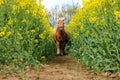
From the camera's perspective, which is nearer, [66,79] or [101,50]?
[66,79]

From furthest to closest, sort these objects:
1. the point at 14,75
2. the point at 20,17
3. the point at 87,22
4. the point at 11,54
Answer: the point at 87,22 < the point at 20,17 < the point at 11,54 < the point at 14,75

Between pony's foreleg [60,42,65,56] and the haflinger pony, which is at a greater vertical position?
the haflinger pony

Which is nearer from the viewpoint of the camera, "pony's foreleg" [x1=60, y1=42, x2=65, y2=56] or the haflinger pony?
"pony's foreleg" [x1=60, y1=42, x2=65, y2=56]

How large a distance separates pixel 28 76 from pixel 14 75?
0.22 m

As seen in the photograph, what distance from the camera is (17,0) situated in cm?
764

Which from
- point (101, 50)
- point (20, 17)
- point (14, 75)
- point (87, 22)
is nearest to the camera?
point (14, 75)

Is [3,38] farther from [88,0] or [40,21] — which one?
[88,0]

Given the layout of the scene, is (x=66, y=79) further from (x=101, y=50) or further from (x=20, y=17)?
(x=20, y=17)

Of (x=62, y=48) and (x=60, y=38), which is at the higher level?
(x=60, y=38)

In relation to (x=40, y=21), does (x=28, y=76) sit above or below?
below

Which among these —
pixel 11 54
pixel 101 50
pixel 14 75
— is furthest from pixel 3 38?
pixel 101 50

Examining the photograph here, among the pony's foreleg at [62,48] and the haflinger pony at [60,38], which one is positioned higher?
the haflinger pony at [60,38]

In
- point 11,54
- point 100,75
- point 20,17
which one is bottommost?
point 100,75

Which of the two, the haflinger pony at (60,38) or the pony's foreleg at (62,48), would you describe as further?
the haflinger pony at (60,38)
